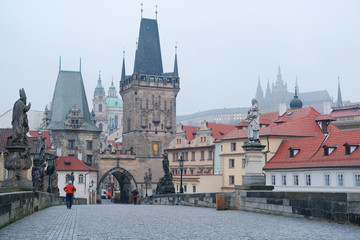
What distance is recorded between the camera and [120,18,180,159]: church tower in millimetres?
90125

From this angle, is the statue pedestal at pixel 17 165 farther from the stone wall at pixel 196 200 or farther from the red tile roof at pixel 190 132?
the red tile roof at pixel 190 132

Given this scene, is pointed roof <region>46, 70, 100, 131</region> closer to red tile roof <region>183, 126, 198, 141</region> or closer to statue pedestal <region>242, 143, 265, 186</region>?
red tile roof <region>183, 126, 198, 141</region>

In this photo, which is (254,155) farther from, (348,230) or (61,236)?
(61,236)

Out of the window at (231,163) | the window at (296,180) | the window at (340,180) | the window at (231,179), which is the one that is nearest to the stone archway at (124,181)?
the window at (231,179)

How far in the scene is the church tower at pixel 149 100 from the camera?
9012cm

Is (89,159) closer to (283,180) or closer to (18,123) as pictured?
(283,180)

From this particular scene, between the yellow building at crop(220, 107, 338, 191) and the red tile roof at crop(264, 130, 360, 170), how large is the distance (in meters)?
2.80

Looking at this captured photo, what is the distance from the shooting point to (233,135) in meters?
61.0

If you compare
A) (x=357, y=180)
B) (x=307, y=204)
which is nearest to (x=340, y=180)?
(x=357, y=180)

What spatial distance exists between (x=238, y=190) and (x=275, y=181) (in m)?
28.7

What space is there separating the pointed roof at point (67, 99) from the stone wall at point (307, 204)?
2715 inches

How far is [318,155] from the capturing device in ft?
144

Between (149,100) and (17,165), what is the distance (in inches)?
2953

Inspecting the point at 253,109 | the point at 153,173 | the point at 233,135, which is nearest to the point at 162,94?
the point at 153,173
